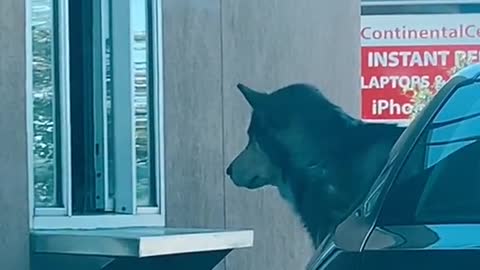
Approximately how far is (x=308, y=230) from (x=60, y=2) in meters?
2.73

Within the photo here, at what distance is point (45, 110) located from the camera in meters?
7.52

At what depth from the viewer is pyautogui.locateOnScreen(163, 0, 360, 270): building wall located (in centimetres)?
838

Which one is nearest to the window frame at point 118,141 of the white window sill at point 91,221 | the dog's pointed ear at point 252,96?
the white window sill at point 91,221

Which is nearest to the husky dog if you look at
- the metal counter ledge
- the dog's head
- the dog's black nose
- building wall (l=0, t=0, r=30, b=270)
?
the dog's head

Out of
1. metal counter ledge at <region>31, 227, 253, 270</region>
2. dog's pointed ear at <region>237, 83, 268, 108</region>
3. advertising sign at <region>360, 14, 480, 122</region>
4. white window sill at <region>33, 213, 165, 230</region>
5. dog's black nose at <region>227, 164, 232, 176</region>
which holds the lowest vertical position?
metal counter ledge at <region>31, 227, 253, 270</region>

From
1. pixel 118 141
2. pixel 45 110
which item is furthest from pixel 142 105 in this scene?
pixel 45 110

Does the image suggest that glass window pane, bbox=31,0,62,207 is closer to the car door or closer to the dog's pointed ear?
the dog's pointed ear

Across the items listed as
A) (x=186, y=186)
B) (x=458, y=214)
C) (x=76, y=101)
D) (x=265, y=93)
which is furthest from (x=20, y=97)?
(x=458, y=214)

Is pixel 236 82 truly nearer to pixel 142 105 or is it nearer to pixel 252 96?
pixel 252 96

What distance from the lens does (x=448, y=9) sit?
13.2m

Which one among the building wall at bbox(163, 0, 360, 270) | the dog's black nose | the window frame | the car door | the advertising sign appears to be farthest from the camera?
the advertising sign

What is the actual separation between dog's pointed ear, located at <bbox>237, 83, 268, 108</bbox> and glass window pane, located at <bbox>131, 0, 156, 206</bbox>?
102 centimetres

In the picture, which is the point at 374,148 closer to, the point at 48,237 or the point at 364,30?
the point at 48,237

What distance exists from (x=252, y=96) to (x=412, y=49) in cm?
455
